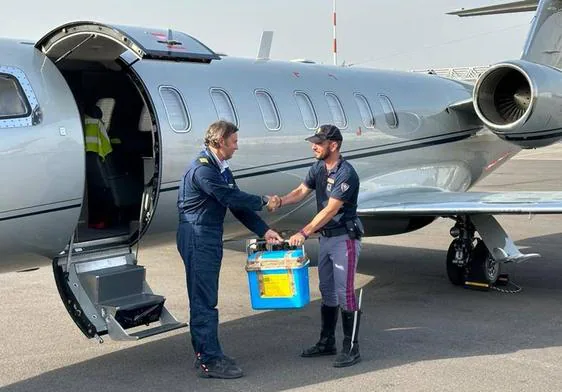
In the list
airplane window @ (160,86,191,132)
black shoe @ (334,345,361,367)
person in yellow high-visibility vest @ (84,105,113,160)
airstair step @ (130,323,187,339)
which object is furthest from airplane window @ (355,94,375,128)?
airstair step @ (130,323,187,339)

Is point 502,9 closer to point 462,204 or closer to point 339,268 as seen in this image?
point 462,204

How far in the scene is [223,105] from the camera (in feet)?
29.1

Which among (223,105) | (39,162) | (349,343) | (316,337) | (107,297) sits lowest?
(316,337)

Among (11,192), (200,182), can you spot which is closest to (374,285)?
(200,182)

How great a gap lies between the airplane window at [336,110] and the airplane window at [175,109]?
2.84m

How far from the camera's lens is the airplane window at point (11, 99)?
254 inches

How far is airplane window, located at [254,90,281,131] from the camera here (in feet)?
30.8

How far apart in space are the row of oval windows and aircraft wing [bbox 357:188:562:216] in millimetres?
1133

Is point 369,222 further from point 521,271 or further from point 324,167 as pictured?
point 324,167

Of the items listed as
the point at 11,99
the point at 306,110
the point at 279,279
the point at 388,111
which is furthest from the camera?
the point at 388,111

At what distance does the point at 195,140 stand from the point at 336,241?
2143 millimetres

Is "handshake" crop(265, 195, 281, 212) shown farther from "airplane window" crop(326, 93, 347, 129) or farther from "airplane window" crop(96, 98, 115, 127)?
"airplane window" crop(326, 93, 347, 129)

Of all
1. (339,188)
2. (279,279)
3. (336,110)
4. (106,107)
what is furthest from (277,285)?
(336,110)

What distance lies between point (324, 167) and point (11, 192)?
2.56 metres
